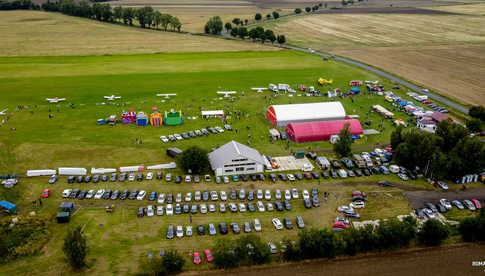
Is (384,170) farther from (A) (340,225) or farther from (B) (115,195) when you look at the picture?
(B) (115,195)

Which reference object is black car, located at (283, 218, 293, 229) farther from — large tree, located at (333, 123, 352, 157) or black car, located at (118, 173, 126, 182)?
black car, located at (118, 173, 126, 182)

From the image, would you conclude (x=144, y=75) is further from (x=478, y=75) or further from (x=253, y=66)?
(x=478, y=75)

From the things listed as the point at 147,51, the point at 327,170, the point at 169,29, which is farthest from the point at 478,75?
the point at 169,29

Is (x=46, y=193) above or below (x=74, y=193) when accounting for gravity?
above

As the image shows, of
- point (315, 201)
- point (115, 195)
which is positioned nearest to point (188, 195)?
point (115, 195)

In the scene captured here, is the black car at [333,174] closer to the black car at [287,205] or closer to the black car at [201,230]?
the black car at [287,205]
